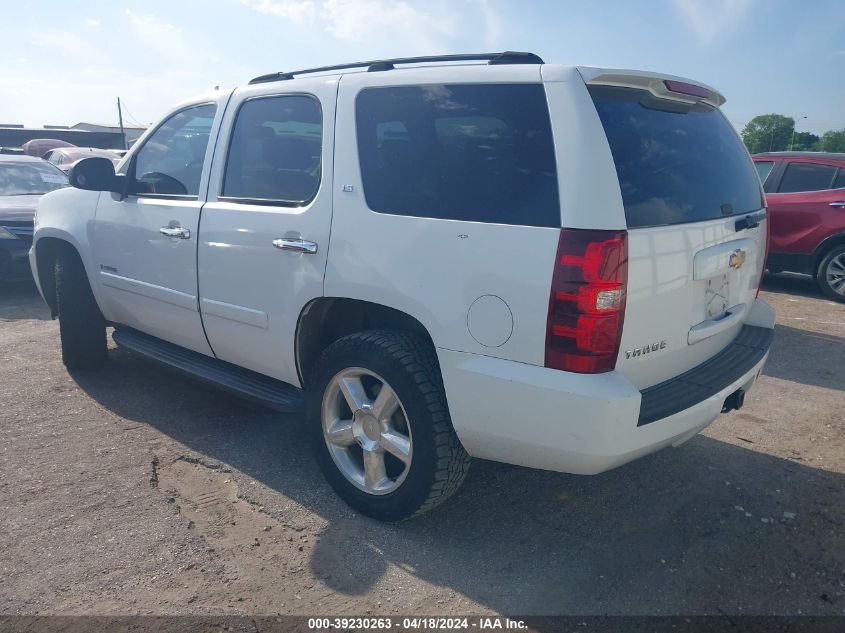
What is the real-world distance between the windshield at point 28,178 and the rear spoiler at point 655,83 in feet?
27.8

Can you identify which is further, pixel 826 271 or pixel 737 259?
pixel 826 271

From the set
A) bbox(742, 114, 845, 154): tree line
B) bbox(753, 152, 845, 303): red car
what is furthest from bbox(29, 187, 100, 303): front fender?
bbox(742, 114, 845, 154): tree line

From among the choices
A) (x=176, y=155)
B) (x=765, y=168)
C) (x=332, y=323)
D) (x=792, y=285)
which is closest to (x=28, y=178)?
(x=176, y=155)

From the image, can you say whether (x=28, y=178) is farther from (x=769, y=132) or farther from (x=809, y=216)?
(x=769, y=132)

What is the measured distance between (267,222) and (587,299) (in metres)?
1.71

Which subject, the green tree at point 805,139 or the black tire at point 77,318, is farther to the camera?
the green tree at point 805,139

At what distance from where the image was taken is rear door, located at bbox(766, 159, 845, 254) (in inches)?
318

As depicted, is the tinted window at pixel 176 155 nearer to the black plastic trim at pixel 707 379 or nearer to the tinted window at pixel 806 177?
the black plastic trim at pixel 707 379

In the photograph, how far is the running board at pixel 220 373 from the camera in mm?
3488

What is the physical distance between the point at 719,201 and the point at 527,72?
1096 millimetres

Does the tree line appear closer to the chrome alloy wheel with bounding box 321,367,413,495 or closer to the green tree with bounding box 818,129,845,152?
the green tree with bounding box 818,129,845,152

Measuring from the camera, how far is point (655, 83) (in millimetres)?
2721

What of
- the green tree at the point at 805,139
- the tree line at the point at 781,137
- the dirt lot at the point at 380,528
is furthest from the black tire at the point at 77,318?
the green tree at the point at 805,139

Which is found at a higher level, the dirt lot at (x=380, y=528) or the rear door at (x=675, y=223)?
the rear door at (x=675, y=223)
